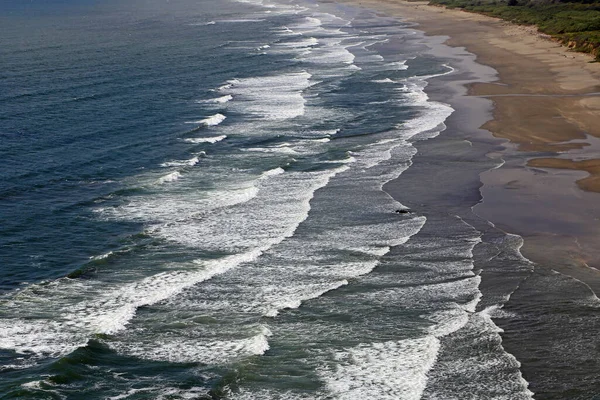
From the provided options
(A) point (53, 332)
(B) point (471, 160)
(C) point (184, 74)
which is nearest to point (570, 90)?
(B) point (471, 160)

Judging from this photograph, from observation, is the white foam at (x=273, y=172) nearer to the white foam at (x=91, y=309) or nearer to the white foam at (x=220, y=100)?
the white foam at (x=91, y=309)

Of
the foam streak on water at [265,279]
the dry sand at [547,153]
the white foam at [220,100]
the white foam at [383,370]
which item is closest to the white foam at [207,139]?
the foam streak on water at [265,279]

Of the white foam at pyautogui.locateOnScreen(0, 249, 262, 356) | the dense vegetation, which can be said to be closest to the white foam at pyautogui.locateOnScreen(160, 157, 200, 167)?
the white foam at pyautogui.locateOnScreen(0, 249, 262, 356)

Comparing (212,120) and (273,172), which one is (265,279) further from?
(212,120)

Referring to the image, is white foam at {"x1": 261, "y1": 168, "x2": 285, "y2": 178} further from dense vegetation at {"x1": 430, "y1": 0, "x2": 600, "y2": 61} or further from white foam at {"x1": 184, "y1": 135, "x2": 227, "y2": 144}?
dense vegetation at {"x1": 430, "y1": 0, "x2": 600, "y2": 61}

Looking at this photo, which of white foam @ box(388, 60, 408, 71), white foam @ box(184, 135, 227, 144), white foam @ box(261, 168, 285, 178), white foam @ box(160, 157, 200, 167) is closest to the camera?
white foam @ box(261, 168, 285, 178)

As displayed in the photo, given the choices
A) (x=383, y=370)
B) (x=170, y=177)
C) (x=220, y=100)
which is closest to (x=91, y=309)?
(x=383, y=370)
